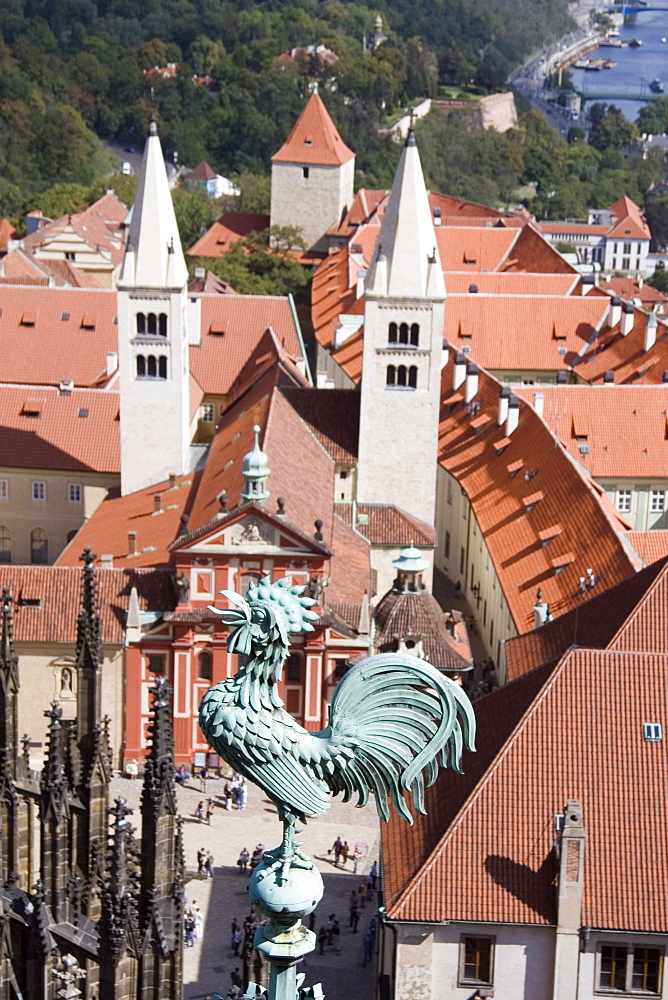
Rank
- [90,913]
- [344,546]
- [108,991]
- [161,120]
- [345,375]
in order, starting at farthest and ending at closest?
[161,120] → [345,375] → [344,546] → [90,913] → [108,991]

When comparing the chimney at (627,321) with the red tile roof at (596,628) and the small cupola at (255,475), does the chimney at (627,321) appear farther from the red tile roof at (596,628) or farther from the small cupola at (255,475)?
the red tile roof at (596,628)

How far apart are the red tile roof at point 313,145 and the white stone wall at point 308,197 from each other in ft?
1.51

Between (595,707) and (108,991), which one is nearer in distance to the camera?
(108,991)

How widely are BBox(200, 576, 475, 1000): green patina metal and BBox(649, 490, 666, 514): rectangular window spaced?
6714 centimetres

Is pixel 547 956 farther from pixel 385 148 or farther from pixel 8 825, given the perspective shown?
pixel 385 148

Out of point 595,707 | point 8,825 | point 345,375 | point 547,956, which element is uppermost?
point 345,375

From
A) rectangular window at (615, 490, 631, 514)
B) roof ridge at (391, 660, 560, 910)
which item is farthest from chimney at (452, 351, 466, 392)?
roof ridge at (391, 660, 560, 910)

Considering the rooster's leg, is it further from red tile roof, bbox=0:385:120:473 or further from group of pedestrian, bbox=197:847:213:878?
red tile roof, bbox=0:385:120:473

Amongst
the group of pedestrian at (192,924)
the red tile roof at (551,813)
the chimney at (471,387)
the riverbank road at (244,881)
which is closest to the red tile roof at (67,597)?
the riverbank road at (244,881)

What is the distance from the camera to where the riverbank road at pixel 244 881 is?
4306cm

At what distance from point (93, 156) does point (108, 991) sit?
15882cm

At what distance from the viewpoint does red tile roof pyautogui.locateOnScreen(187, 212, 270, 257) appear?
126 metres

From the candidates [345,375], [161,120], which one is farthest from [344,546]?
[161,120]

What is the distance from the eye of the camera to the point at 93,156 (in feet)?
586
